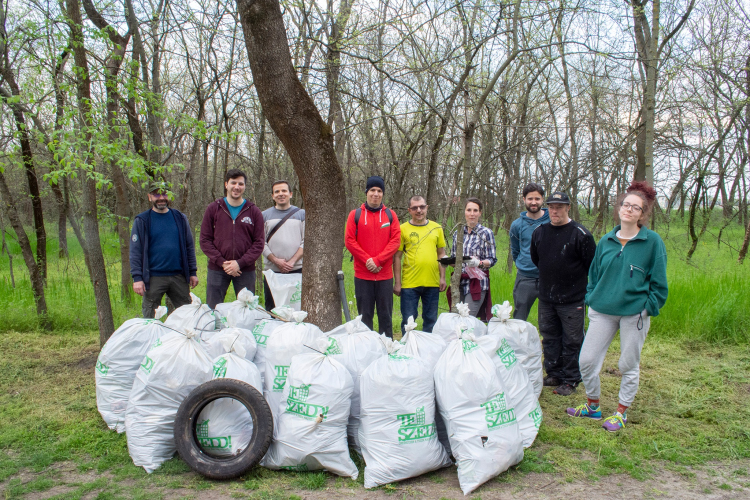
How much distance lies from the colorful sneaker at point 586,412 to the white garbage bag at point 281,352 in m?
1.99

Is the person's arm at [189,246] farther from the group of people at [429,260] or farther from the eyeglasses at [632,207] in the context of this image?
the eyeglasses at [632,207]

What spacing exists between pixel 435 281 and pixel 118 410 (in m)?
2.84

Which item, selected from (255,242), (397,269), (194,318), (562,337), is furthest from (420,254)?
(194,318)

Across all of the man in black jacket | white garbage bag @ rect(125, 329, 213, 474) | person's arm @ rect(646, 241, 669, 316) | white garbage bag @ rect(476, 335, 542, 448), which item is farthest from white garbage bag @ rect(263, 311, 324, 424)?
person's arm @ rect(646, 241, 669, 316)

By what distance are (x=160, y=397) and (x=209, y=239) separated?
1909mm

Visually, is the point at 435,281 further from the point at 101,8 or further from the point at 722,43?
the point at 722,43

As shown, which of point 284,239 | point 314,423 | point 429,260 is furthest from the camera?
point 284,239

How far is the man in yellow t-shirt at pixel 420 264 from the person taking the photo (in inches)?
182

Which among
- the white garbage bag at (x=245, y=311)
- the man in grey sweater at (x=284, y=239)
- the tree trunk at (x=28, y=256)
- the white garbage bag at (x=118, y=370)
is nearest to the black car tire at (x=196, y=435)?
the white garbage bag at (x=118, y=370)

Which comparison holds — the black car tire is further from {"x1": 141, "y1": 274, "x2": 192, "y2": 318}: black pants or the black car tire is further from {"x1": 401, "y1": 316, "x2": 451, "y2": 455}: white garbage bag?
{"x1": 141, "y1": 274, "x2": 192, "y2": 318}: black pants

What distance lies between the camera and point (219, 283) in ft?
14.7

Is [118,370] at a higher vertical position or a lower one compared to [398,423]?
higher

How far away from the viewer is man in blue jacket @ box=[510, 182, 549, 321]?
442cm

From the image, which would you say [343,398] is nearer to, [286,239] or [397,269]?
[397,269]
